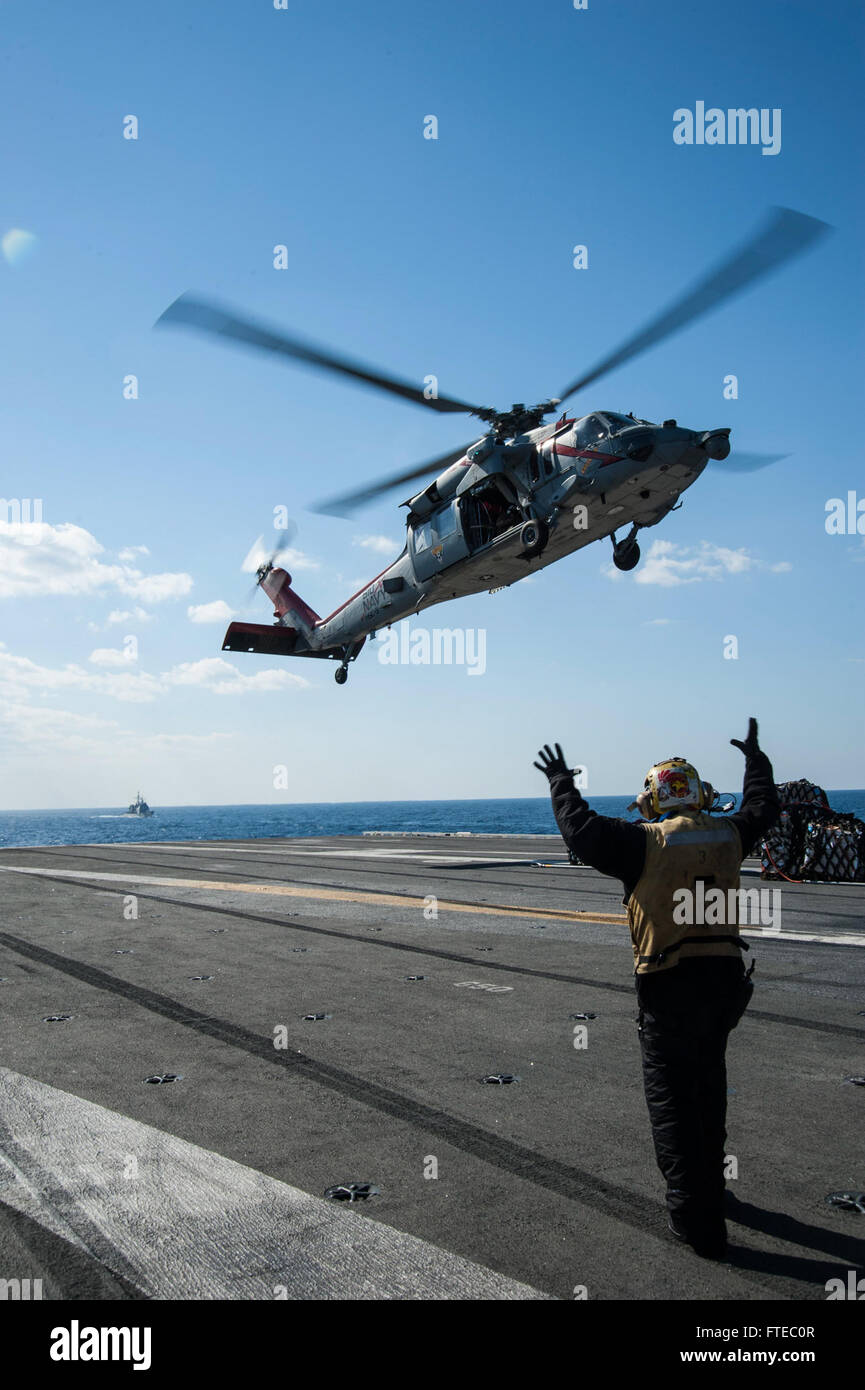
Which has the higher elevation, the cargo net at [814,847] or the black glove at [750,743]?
the black glove at [750,743]

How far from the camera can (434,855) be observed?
26859 millimetres

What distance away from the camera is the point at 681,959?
13.6ft

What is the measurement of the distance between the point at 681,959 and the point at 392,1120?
2.22 meters

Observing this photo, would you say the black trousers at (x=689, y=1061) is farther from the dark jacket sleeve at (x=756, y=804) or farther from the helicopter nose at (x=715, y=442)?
the helicopter nose at (x=715, y=442)

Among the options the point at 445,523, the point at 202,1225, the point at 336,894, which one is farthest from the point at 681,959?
the point at 445,523

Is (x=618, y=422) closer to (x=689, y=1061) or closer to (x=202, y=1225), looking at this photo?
(x=689, y=1061)

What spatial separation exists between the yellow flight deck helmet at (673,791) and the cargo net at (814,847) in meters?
14.9

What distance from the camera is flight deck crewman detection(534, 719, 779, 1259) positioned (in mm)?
3959

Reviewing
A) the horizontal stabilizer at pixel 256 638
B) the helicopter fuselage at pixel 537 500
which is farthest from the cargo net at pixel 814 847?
the horizontal stabilizer at pixel 256 638

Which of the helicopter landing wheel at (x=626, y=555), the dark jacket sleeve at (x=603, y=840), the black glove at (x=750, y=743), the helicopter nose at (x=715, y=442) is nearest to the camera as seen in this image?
the dark jacket sleeve at (x=603, y=840)

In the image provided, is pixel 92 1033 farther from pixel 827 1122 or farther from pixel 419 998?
pixel 827 1122

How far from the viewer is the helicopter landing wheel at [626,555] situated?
786 inches
